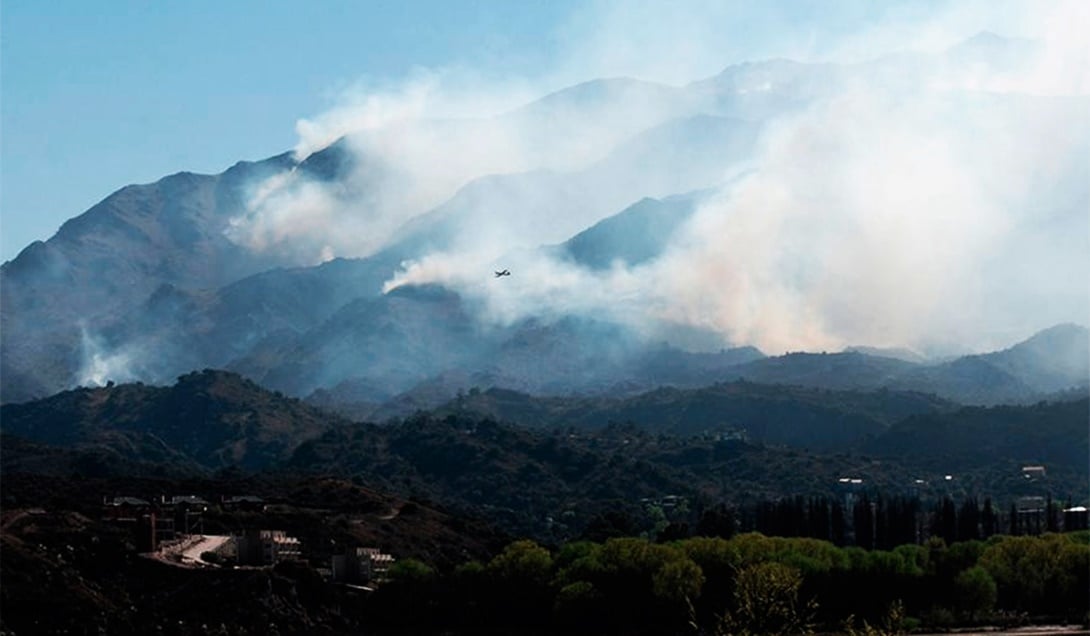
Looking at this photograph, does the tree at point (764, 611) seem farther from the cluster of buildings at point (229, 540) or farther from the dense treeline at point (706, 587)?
the cluster of buildings at point (229, 540)

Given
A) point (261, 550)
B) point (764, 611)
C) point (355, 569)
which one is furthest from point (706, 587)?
point (764, 611)

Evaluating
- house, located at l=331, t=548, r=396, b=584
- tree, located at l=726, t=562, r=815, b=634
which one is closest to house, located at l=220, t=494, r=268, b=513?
house, located at l=331, t=548, r=396, b=584

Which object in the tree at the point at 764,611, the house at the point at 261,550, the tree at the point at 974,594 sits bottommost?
the tree at the point at 974,594

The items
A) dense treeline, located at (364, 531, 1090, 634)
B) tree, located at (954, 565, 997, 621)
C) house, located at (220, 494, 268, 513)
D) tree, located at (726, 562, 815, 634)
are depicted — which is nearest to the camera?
tree, located at (726, 562, 815, 634)

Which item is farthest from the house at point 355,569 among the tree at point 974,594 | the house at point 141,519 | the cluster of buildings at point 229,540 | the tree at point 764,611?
the tree at point 764,611

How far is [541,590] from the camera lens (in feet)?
472

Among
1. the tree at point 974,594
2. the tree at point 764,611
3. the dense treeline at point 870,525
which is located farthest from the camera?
the dense treeline at point 870,525

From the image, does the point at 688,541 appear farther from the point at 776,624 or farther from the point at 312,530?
the point at 776,624

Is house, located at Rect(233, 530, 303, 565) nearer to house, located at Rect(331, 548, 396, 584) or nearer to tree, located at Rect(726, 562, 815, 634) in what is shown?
house, located at Rect(331, 548, 396, 584)

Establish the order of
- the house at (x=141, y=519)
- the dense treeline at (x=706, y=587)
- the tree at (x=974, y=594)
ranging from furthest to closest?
the house at (x=141, y=519)
the tree at (x=974, y=594)
the dense treeline at (x=706, y=587)

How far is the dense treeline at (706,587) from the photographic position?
135875mm

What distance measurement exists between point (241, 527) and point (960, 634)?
77.8 meters

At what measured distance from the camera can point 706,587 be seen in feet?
456

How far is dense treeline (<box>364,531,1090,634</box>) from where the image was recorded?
446 feet
